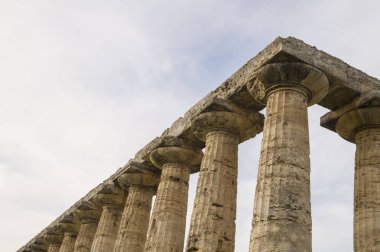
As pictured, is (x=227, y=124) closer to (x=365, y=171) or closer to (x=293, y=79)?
(x=293, y=79)

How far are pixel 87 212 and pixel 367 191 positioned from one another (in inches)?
720

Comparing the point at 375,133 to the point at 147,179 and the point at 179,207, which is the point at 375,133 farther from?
the point at 147,179

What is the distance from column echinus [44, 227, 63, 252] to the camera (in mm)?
35500

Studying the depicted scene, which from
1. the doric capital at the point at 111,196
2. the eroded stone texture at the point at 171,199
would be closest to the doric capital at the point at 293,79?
the eroded stone texture at the point at 171,199

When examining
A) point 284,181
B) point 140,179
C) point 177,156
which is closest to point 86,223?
point 140,179

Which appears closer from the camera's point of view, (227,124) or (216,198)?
(216,198)

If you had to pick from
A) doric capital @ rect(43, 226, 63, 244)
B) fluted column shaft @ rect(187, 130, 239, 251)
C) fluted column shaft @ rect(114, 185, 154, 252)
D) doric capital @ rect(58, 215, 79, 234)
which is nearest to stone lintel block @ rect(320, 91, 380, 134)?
fluted column shaft @ rect(187, 130, 239, 251)

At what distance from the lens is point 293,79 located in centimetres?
1650

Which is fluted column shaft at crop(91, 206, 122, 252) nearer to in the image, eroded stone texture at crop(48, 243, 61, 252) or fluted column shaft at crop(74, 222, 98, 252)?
fluted column shaft at crop(74, 222, 98, 252)

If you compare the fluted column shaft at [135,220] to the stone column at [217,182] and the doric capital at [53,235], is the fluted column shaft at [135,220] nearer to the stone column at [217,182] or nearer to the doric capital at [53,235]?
the stone column at [217,182]

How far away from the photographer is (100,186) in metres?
29.1

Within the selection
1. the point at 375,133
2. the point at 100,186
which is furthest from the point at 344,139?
the point at 100,186

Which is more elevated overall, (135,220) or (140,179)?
(140,179)

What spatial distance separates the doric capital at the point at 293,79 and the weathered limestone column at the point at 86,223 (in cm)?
1659
